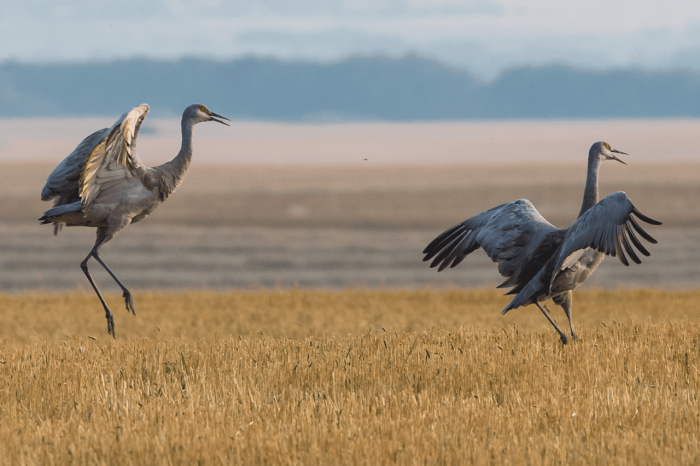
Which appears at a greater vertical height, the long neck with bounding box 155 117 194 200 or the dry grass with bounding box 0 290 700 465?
the long neck with bounding box 155 117 194 200

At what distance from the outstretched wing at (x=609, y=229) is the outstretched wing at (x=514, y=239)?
750 mm

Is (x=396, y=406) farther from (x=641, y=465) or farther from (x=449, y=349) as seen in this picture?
(x=449, y=349)

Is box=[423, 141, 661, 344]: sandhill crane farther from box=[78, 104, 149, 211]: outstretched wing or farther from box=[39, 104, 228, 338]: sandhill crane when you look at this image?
box=[78, 104, 149, 211]: outstretched wing

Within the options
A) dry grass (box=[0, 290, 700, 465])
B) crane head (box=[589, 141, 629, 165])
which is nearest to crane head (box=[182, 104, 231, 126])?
dry grass (box=[0, 290, 700, 465])

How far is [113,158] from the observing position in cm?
955

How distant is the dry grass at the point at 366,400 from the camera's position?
15.6ft

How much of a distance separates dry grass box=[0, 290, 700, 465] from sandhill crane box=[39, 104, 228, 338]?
1529mm

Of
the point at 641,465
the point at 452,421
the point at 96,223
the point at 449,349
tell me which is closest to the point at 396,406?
the point at 452,421

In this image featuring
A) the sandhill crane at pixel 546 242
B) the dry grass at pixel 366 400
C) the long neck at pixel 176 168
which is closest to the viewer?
the dry grass at pixel 366 400

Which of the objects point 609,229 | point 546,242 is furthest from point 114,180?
point 609,229

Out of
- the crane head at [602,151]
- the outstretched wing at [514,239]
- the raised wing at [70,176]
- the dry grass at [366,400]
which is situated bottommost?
the dry grass at [366,400]

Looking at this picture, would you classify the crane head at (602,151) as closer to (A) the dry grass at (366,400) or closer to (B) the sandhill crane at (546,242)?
(B) the sandhill crane at (546,242)

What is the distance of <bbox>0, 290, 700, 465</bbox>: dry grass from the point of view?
4766mm

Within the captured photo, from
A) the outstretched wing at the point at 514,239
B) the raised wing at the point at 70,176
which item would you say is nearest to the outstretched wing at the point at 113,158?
the raised wing at the point at 70,176
